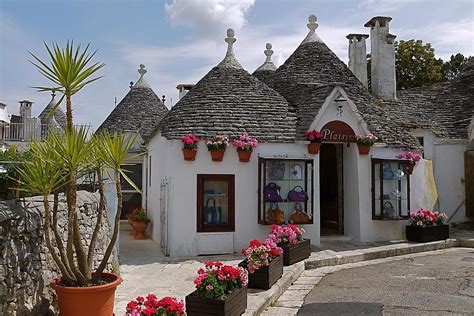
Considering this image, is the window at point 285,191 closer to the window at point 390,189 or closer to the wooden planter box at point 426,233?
the window at point 390,189

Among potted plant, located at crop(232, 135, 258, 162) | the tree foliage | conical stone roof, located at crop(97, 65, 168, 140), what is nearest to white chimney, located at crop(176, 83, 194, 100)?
conical stone roof, located at crop(97, 65, 168, 140)

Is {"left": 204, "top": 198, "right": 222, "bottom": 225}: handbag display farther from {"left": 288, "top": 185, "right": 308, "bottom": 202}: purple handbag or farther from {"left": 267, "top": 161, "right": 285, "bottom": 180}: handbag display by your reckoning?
{"left": 288, "top": 185, "right": 308, "bottom": 202}: purple handbag

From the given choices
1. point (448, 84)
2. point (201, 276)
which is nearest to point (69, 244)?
point (201, 276)

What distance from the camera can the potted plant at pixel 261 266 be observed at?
775cm

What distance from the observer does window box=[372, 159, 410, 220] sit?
1275 centimetres

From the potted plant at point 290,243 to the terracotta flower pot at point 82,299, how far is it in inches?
183

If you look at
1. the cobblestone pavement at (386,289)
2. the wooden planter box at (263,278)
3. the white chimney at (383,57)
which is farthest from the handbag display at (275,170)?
the white chimney at (383,57)

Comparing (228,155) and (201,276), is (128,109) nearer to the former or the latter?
(228,155)

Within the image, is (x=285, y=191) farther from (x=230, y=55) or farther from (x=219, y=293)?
(x=219, y=293)

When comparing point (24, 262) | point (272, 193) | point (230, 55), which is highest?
point (230, 55)

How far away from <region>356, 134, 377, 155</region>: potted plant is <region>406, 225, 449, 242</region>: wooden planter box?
8.69ft

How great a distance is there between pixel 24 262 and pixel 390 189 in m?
10.4

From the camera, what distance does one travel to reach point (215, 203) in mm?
11578

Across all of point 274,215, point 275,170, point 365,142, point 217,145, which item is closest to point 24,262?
point 217,145
